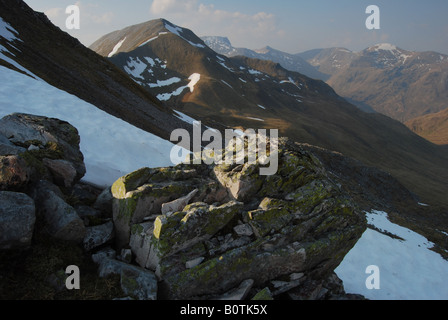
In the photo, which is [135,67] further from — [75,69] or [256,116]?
[75,69]

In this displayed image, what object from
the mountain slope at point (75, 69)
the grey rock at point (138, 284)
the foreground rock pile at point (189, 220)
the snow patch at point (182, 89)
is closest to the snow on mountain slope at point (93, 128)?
the foreground rock pile at point (189, 220)

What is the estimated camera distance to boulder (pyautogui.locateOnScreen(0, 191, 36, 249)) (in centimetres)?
840

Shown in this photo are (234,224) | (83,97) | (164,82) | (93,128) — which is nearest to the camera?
(234,224)

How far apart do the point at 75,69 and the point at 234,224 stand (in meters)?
53.7

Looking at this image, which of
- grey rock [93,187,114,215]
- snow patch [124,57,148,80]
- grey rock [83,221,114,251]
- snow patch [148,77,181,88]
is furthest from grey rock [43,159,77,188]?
snow patch [124,57,148,80]

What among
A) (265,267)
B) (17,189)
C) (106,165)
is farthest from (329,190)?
(106,165)

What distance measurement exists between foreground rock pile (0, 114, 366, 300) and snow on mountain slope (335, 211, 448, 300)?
Result: 35.9 feet

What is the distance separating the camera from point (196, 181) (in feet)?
44.1

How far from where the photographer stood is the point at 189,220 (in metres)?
10.8

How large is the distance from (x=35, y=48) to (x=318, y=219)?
5934 centimetres

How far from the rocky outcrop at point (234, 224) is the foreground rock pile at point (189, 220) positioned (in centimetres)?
5

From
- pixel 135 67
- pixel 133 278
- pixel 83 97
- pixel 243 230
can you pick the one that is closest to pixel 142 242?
pixel 133 278

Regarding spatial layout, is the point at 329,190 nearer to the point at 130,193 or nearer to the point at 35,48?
the point at 130,193

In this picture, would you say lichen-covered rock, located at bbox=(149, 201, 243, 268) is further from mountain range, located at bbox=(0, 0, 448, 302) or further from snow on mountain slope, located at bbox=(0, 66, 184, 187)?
snow on mountain slope, located at bbox=(0, 66, 184, 187)
